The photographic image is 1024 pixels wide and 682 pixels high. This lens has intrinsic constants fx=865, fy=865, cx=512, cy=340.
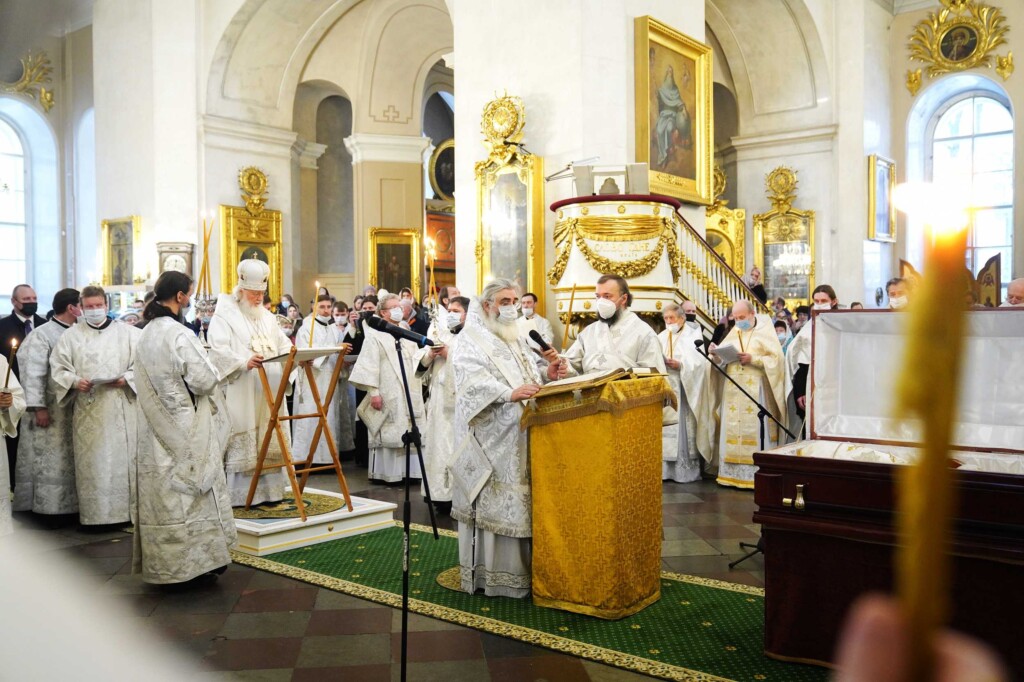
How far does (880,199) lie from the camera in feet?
55.8

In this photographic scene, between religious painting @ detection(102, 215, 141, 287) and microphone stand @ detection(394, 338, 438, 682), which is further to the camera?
religious painting @ detection(102, 215, 141, 287)

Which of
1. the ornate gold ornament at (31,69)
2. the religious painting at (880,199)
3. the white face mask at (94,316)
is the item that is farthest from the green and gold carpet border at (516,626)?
the religious painting at (880,199)

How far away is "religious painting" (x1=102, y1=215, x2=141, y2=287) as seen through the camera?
16484mm

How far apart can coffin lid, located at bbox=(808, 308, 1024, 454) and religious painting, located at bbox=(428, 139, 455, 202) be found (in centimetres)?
2069

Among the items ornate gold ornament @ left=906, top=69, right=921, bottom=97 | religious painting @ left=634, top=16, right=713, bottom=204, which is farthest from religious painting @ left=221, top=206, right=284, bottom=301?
ornate gold ornament @ left=906, top=69, right=921, bottom=97

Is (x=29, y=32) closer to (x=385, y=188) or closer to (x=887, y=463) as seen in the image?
(x=887, y=463)

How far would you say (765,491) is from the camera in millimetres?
3740

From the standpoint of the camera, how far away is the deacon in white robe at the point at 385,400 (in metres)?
8.78

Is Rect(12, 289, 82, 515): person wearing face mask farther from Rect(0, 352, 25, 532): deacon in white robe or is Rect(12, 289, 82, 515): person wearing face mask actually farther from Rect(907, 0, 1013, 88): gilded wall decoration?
Answer: Rect(907, 0, 1013, 88): gilded wall decoration

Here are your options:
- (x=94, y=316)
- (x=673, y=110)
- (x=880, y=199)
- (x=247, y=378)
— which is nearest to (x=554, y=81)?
(x=673, y=110)

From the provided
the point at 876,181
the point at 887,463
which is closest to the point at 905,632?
the point at 887,463

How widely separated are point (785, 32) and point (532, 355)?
14.4 metres

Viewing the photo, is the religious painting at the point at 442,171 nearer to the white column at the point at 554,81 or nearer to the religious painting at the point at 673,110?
the white column at the point at 554,81

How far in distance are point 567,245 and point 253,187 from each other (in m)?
9.25
